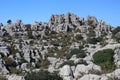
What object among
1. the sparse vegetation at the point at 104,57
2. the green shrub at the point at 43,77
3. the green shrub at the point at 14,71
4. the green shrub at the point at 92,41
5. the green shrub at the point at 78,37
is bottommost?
the green shrub at the point at 43,77

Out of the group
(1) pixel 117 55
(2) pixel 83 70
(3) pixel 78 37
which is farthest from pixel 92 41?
(2) pixel 83 70

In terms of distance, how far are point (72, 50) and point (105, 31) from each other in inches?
1561

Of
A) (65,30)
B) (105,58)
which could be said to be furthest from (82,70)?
(65,30)

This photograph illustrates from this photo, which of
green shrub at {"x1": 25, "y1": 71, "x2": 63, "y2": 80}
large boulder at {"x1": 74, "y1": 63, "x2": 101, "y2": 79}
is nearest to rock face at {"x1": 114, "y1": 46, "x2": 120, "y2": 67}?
large boulder at {"x1": 74, "y1": 63, "x2": 101, "y2": 79}

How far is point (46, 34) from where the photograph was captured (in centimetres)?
12825

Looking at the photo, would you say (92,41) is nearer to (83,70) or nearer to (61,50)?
(61,50)

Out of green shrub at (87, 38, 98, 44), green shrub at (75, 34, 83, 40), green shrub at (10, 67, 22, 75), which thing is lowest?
green shrub at (10, 67, 22, 75)

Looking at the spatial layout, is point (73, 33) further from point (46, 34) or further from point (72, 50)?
point (72, 50)

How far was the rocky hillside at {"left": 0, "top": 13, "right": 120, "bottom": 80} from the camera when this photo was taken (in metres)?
50.8

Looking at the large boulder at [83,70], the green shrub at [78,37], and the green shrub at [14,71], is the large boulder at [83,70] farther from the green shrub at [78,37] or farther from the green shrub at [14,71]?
the green shrub at [78,37]

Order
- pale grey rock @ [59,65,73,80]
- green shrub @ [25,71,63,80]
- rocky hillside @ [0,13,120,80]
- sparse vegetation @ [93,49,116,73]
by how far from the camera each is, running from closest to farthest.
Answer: green shrub @ [25,71,63,80]
pale grey rock @ [59,65,73,80]
rocky hillside @ [0,13,120,80]
sparse vegetation @ [93,49,116,73]

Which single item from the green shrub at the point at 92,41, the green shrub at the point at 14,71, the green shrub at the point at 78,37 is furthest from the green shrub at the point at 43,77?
the green shrub at the point at 78,37

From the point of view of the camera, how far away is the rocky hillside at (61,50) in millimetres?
50750

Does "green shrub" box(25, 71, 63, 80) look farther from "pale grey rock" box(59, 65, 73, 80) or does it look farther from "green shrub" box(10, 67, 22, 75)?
"green shrub" box(10, 67, 22, 75)
